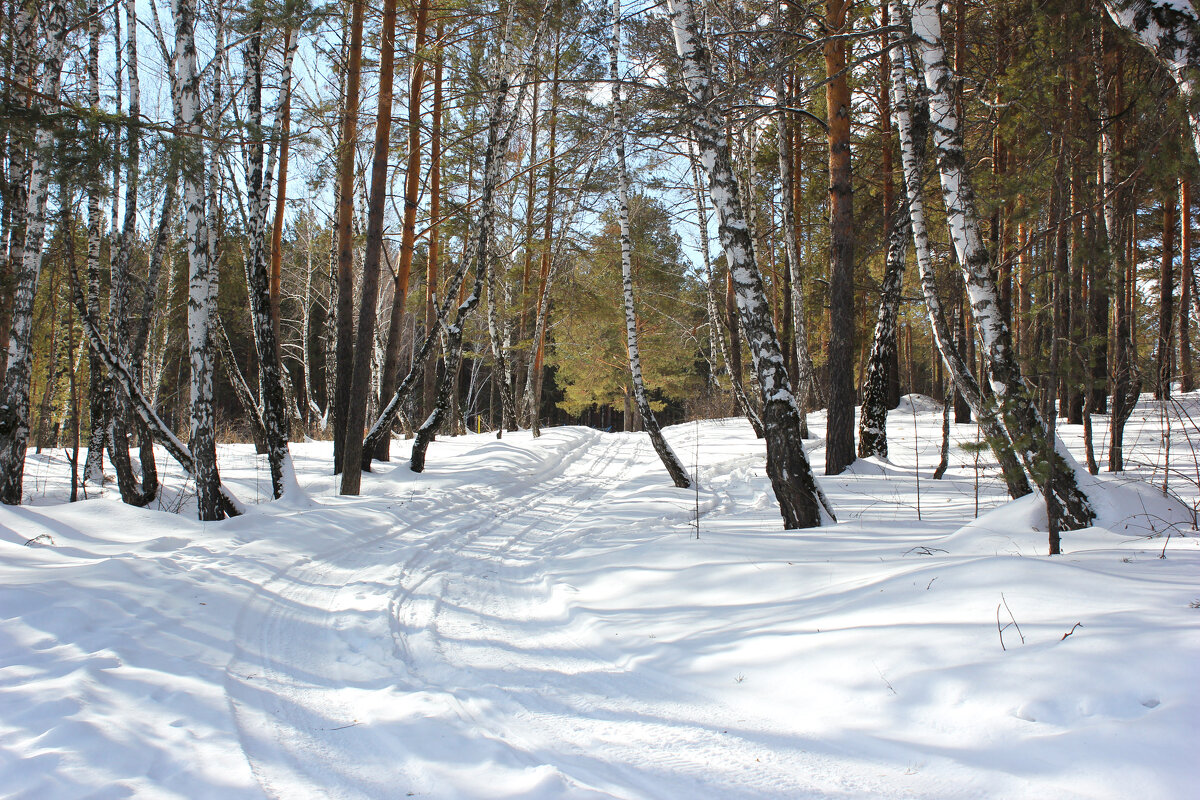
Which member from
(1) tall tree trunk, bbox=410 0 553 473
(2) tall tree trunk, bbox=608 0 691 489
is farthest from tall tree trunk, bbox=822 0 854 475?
(1) tall tree trunk, bbox=410 0 553 473

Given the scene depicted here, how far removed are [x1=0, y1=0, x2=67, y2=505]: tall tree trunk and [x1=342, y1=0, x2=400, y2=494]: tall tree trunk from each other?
3.59m

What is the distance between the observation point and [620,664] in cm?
337

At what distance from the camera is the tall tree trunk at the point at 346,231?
880 cm

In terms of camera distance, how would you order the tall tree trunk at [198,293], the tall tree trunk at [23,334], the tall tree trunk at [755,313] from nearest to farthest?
the tall tree trunk at [755,313] → the tall tree trunk at [198,293] → the tall tree trunk at [23,334]

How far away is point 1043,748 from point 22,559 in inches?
257

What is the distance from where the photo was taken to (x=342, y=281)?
399 inches

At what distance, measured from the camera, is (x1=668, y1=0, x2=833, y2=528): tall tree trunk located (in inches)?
222

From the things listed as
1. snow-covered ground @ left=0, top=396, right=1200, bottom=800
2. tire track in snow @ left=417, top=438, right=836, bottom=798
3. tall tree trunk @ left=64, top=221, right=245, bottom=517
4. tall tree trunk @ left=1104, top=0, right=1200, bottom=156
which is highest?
tall tree trunk @ left=1104, top=0, right=1200, bottom=156

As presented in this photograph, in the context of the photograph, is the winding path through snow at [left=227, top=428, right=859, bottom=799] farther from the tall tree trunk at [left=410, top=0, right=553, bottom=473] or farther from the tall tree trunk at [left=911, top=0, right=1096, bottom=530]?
the tall tree trunk at [left=410, top=0, right=553, bottom=473]

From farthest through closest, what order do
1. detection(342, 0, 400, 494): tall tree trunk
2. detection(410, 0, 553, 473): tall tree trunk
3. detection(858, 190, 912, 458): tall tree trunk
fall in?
detection(858, 190, 912, 458): tall tree trunk
detection(410, 0, 553, 473): tall tree trunk
detection(342, 0, 400, 494): tall tree trunk

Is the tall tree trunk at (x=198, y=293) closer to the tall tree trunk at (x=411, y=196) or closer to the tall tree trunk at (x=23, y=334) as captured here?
the tall tree trunk at (x=23, y=334)

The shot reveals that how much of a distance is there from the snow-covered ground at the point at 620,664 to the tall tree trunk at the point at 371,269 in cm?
272

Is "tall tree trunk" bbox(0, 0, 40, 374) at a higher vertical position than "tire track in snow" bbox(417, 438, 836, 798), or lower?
higher

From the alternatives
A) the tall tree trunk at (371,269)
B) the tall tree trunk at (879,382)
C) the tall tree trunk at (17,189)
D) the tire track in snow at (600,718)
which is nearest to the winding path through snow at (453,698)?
the tire track in snow at (600,718)
